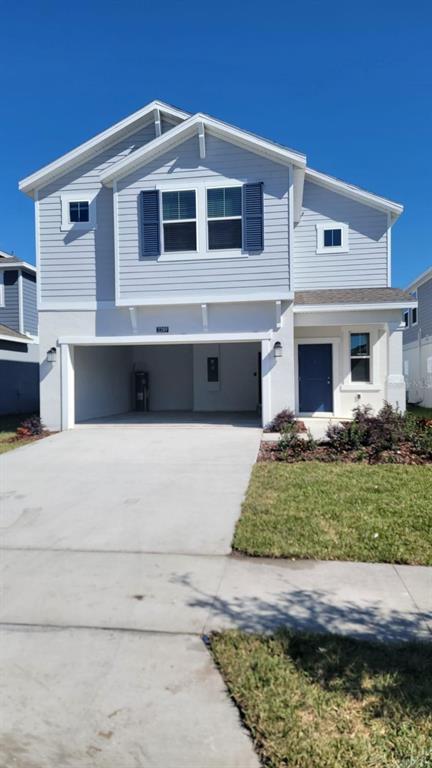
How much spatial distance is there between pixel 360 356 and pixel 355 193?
4.58 metres

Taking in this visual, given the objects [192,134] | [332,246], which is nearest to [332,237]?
[332,246]

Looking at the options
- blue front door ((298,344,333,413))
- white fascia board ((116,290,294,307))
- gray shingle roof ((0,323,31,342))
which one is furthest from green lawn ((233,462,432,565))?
gray shingle roof ((0,323,31,342))

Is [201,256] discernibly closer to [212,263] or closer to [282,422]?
[212,263]

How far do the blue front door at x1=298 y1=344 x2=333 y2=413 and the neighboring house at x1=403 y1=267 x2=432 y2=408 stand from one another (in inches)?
318

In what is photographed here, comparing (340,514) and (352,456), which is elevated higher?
(352,456)

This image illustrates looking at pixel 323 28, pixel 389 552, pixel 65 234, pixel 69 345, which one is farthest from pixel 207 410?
pixel 389 552

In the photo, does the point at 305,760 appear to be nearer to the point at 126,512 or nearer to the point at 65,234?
the point at 126,512

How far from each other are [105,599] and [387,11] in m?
10.8

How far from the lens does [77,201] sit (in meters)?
12.1

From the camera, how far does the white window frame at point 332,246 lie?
1366 centimetres

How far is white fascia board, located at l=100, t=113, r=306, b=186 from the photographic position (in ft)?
35.4

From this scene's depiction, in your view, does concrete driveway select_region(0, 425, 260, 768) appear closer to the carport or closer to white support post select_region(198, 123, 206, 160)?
the carport

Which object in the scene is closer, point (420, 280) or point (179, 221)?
point (179, 221)

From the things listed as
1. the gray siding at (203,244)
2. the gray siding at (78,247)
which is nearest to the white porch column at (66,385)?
the gray siding at (78,247)
